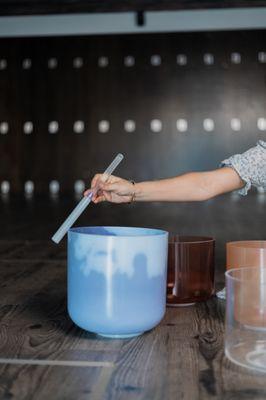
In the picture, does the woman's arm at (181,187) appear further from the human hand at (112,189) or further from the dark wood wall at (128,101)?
the dark wood wall at (128,101)

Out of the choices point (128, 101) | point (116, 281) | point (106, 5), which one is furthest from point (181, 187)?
point (128, 101)

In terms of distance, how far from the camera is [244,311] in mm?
728

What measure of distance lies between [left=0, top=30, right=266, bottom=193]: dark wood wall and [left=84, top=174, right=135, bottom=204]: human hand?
268 inches

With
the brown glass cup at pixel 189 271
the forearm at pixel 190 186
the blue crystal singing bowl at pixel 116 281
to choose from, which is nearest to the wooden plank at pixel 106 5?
Answer: the forearm at pixel 190 186

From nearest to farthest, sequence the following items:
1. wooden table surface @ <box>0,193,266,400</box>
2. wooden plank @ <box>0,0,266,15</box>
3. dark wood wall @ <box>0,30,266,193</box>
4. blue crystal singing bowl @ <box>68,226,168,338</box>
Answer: wooden table surface @ <box>0,193,266,400</box>
blue crystal singing bowl @ <box>68,226,168,338</box>
wooden plank @ <box>0,0,266,15</box>
dark wood wall @ <box>0,30,266,193</box>

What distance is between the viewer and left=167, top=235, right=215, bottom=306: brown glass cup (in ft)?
3.20

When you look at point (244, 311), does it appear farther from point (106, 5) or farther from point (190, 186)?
point (106, 5)

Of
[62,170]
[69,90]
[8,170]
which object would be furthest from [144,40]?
[8,170]

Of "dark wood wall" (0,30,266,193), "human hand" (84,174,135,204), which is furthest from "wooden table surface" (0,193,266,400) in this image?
"dark wood wall" (0,30,266,193)

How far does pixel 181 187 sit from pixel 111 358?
0.51 m

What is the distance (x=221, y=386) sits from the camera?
64cm

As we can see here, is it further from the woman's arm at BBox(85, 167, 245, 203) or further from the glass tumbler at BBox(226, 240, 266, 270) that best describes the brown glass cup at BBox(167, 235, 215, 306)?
the woman's arm at BBox(85, 167, 245, 203)

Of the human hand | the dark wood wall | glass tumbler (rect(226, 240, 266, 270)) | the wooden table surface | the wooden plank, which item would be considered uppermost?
the wooden plank

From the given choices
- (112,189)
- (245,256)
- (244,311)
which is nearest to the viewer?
(244,311)
